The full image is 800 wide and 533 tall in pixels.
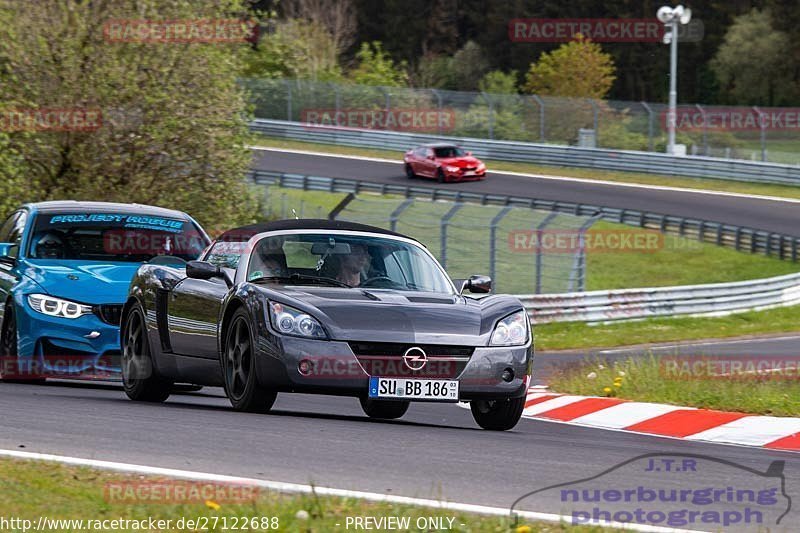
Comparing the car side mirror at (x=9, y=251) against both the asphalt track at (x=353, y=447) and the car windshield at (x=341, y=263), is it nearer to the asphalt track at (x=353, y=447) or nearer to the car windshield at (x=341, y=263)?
the asphalt track at (x=353, y=447)

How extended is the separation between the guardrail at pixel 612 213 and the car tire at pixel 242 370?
25.0m

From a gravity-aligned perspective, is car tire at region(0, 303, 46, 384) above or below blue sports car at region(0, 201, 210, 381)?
below

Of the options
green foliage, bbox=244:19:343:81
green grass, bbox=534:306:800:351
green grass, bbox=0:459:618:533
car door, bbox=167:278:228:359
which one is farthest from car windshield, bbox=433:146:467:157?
green grass, bbox=0:459:618:533

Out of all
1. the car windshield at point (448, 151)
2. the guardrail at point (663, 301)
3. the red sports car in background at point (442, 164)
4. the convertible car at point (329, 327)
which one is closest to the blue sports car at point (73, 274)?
the convertible car at point (329, 327)

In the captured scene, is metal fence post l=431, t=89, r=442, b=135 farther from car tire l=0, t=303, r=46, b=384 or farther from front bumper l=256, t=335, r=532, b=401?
front bumper l=256, t=335, r=532, b=401

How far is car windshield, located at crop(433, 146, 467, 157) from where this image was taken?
1934 inches

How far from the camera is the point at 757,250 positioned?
37.4m

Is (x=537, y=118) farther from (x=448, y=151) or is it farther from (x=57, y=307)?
(x=57, y=307)

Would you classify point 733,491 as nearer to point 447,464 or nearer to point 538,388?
point 447,464

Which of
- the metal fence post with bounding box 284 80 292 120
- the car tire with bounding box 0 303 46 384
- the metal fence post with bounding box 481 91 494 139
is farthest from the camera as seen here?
the metal fence post with bounding box 284 80 292 120

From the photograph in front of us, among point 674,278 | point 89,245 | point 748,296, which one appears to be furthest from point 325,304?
point 674,278

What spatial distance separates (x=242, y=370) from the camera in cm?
953

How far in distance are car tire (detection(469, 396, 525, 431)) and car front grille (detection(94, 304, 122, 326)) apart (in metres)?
3.55

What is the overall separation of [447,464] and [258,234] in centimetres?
339
